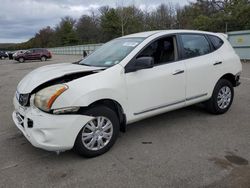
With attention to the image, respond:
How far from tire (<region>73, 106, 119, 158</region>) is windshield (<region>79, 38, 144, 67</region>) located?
789mm

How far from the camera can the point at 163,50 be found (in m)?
4.20

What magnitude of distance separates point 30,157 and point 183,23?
117ft

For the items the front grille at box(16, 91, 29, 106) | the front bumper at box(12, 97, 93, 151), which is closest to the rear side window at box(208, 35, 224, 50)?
the front bumper at box(12, 97, 93, 151)

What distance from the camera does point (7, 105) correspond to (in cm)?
660

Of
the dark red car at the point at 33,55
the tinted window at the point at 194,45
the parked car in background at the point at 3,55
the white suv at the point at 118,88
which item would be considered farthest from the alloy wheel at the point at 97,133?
the parked car in background at the point at 3,55

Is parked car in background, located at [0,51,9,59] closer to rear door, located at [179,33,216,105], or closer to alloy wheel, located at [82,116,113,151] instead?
rear door, located at [179,33,216,105]

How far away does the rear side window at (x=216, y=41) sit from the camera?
487 cm

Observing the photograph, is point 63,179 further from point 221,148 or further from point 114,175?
point 221,148

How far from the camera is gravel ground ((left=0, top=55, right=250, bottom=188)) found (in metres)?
2.86

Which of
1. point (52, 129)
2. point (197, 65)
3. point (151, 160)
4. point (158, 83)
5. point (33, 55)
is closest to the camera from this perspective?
point (52, 129)

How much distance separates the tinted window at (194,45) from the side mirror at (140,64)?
3.46ft

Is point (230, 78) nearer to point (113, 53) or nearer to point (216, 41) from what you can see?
point (216, 41)

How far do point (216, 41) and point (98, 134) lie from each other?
312 cm

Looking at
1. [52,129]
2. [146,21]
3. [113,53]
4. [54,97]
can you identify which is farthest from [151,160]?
[146,21]
